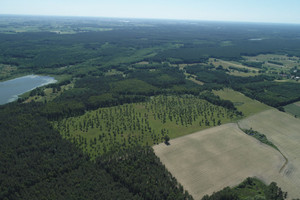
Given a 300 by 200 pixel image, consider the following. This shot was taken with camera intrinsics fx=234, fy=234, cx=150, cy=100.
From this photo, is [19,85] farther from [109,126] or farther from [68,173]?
[68,173]

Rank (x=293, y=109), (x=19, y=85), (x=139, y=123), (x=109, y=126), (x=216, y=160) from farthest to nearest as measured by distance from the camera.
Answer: (x=19, y=85) → (x=293, y=109) → (x=139, y=123) → (x=109, y=126) → (x=216, y=160)

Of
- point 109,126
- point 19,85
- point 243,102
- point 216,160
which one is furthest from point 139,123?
point 19,85

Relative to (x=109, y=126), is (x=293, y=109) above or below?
below

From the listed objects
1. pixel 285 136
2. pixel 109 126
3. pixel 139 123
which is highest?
pixel 285 136

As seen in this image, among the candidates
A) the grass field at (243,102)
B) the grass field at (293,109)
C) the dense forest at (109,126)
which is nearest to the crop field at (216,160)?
the dense forest at (109,126)

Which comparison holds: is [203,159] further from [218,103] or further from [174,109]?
[218,103]

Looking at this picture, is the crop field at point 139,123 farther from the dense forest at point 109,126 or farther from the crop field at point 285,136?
the crop field at point 285,136

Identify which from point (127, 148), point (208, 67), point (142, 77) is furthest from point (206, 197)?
point (208, 67)
